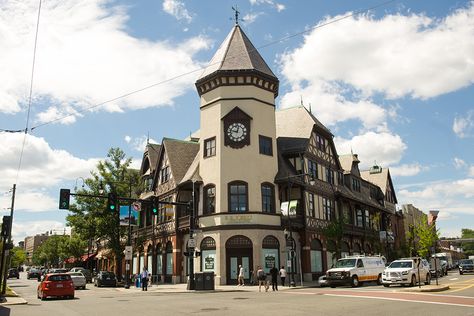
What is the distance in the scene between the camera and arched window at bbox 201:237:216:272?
35469 mm

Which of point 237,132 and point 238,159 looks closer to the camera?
point 238,159

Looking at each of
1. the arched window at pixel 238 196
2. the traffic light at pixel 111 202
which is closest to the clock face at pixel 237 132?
the arched window at pixel 238 196

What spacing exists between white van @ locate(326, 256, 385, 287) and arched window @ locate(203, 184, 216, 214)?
10781 millimetres

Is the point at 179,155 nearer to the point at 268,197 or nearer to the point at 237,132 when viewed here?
the point at 237,132

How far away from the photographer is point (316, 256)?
41.0 meters

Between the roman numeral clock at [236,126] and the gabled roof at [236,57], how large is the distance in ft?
12.7

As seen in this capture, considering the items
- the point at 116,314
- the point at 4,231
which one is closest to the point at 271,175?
the point at 4,231

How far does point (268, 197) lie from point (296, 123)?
1116 cm

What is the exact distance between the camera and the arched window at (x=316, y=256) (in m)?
40.3

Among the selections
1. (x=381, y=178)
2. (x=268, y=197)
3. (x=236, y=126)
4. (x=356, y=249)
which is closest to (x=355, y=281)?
(x=268, y=197)

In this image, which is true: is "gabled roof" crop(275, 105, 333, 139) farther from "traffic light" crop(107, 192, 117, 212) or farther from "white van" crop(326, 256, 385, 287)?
"traffic light" crop(107, 192, 117, 212)

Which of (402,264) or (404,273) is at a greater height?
(402,264)

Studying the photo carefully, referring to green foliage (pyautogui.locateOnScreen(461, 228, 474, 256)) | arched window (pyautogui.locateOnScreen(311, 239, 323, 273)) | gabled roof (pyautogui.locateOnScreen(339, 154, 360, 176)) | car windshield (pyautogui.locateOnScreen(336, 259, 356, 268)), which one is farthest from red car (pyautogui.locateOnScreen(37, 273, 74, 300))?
green foliage (pyautogui.locateOnScreen(461, 228, 474, 256))

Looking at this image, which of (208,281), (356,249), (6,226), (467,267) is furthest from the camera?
(356,249)
